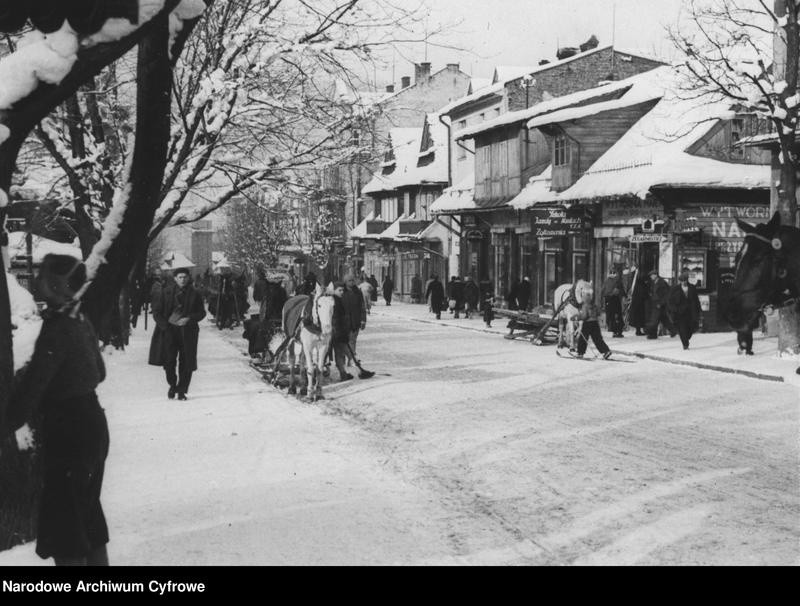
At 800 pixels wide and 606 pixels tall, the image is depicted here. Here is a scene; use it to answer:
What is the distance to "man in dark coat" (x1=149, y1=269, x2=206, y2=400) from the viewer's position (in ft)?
47.6

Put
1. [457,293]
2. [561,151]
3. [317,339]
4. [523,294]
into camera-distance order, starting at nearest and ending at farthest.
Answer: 1. [317,339]
2. [523,294]
3. [561,151]
4. [457,293]

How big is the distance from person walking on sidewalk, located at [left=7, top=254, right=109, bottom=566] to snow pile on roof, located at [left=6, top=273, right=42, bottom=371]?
1.43m

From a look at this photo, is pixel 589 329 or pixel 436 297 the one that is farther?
pixel 436 297

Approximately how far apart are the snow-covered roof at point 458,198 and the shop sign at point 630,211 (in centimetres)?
1163

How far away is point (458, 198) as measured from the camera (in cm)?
4803

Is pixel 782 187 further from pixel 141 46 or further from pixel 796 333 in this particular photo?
pixel 141 46

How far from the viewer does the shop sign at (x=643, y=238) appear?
96.1ft

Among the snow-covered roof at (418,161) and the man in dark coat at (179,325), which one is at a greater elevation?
the snow-covered roof at (418,161)

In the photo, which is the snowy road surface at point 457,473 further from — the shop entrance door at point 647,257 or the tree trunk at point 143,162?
the shop entrance door at point 647,257

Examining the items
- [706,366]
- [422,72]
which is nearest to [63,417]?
[706,366]

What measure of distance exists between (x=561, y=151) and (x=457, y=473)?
2730 cm

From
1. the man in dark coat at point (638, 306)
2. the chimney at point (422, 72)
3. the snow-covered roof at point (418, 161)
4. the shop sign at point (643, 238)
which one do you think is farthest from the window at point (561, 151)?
the chimney at point (422, 72)

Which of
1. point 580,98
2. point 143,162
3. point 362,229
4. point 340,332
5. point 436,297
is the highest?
point 580,98

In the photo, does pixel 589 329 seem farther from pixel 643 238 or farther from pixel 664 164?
pixel 664 164
